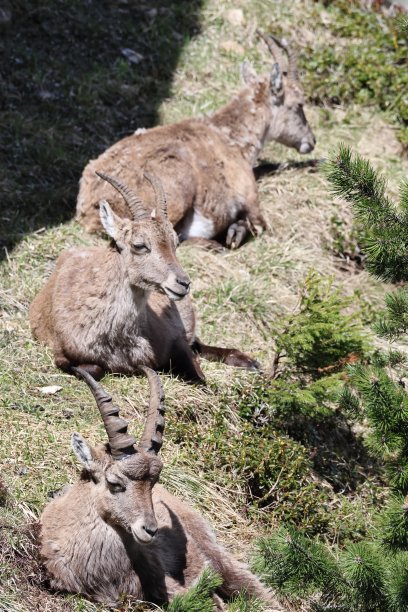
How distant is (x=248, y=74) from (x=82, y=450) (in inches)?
268

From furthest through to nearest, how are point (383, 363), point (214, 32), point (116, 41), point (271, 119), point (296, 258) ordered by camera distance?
point (214, 32) < point (116, 41) < point (271, 119) < point (296, 258) < point (383, 363)

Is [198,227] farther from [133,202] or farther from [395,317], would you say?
[395,317]

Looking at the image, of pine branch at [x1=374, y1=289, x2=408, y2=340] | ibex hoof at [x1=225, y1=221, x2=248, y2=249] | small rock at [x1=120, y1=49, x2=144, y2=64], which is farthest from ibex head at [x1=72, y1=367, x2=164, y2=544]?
small rock at [x1=120, y1=49, x2=144, y2=64]

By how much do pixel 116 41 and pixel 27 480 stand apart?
286 inches

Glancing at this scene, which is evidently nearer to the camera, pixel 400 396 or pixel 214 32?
pixel 400 396

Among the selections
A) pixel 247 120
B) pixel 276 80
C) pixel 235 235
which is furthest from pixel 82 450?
pixel 276 80

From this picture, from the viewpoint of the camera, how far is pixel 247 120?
11.0 meters

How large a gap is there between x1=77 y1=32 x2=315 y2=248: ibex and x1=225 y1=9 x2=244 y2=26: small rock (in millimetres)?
1534

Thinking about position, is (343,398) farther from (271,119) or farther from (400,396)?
(271,119)

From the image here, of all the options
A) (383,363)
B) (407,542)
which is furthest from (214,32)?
(407,542)

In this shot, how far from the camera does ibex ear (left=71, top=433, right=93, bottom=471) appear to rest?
5695mm

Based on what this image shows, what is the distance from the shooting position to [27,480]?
643cm

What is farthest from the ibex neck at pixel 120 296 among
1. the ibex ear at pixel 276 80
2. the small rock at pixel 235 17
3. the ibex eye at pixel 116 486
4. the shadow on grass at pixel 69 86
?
the small rock at pixel 235 17

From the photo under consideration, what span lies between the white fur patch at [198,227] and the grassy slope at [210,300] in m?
0.32
